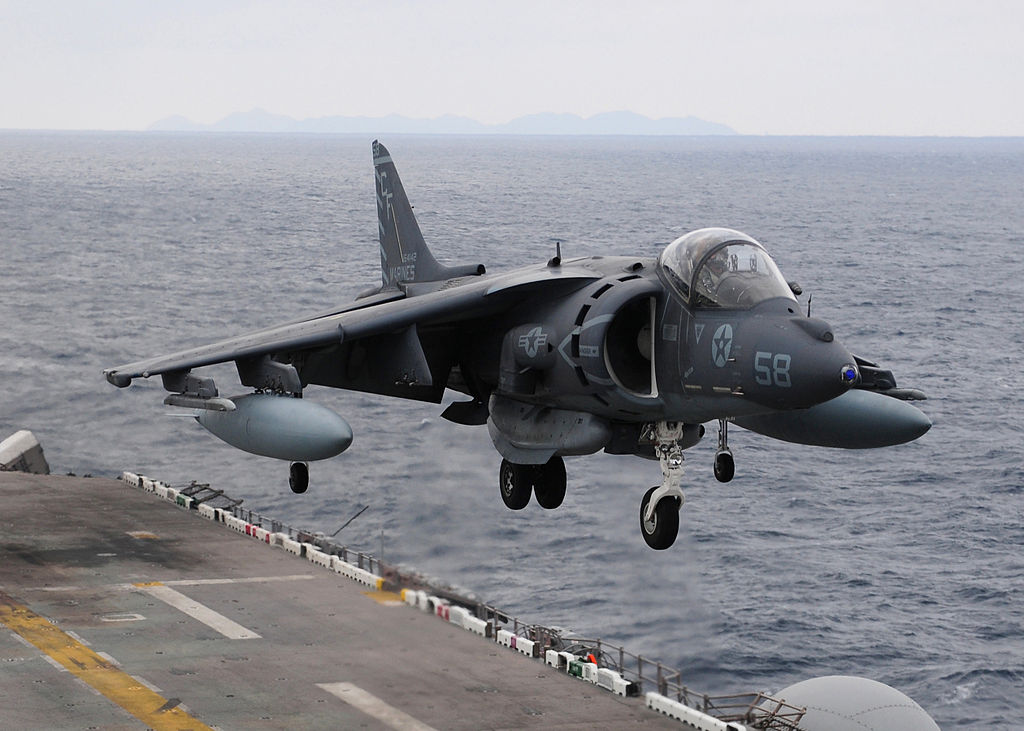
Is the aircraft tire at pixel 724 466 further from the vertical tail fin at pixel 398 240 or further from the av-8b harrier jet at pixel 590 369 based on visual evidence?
the vertical tail fin at pixel 398 240

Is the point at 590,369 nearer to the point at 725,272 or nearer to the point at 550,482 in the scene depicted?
the point at 725,272

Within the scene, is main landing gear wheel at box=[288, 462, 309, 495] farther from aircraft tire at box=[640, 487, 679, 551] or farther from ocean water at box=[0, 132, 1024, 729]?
ocean water at box=[0, 132, 1024, 729]

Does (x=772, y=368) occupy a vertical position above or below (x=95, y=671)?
above

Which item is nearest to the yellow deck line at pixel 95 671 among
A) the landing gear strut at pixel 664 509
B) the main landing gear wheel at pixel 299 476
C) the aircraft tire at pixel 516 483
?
the main landing gear wheel at pixel 299 476

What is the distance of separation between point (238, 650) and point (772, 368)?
2480 cm

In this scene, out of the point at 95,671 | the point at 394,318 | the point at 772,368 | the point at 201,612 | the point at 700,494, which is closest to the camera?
the point at 772,368

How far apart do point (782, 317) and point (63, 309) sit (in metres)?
94.8

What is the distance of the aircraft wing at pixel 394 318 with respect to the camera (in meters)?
24.8

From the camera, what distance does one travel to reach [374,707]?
3700 centimetres

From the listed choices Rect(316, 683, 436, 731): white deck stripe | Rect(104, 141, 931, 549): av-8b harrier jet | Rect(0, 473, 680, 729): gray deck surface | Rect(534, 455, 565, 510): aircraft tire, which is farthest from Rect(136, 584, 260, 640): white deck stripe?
Rect(534, 455, 565, 510): aircraft tire

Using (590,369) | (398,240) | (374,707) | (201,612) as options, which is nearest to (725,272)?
(590,369)

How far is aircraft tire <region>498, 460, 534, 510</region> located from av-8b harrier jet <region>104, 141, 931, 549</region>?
0.03 meters

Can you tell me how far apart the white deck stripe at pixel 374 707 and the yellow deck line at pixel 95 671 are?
4268 millimetres

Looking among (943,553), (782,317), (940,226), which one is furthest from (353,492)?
(940,226)
